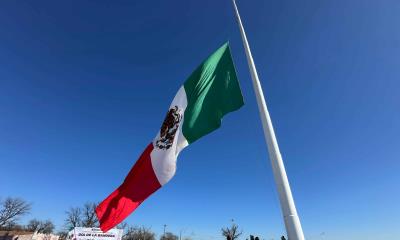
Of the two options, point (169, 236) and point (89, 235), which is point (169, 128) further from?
point (169, 236)

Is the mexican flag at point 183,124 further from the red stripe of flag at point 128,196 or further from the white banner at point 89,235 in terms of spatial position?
the white banner at point 89,235

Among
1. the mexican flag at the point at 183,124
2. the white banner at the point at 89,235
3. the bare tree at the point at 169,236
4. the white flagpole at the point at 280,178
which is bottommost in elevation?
the white flagpole at the point at 280,178

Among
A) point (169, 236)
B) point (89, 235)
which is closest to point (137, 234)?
point (169, 236)

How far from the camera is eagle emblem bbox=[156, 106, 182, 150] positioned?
19.5 ft

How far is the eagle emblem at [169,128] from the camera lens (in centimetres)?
594

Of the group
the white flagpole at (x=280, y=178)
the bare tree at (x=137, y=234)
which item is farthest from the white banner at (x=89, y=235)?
the bare tree at (x=137, y=234)

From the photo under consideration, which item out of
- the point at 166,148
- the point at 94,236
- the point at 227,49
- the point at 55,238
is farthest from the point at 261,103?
the point at 55,238

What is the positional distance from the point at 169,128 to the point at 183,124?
13.5 inches

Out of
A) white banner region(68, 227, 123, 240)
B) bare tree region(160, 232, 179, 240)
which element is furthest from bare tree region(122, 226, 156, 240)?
white banner region(68, 227, 123, 240)

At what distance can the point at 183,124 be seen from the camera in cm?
593

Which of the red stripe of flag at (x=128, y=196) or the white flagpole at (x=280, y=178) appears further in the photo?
the red stripe of flag at (x=128, y=196)

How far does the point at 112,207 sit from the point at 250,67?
4.34 metres

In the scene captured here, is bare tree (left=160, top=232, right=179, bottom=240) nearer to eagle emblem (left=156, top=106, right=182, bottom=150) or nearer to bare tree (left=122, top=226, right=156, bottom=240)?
bare tree (left=122, top=226, right=156, bottom=240)

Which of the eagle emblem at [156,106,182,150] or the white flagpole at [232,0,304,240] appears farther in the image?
the eagle emblem at [156,106,182,150]
